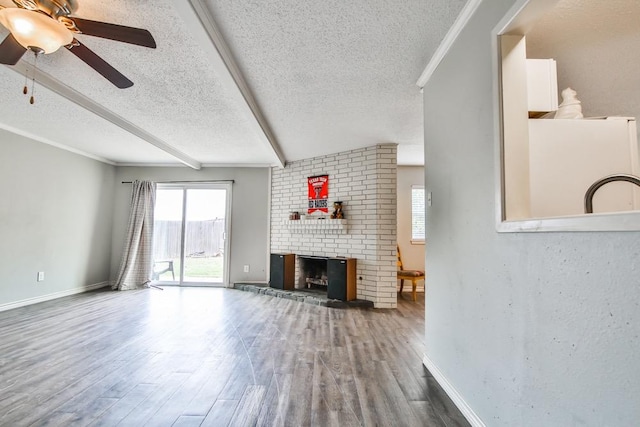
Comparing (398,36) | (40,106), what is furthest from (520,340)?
(40,106)

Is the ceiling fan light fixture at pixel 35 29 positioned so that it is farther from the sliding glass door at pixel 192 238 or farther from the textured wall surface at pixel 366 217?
Answer: the sliding glass door at pixel 192 238

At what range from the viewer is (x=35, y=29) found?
160cm

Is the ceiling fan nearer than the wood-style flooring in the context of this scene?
Yes

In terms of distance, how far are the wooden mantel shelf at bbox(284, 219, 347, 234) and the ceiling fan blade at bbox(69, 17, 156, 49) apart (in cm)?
344

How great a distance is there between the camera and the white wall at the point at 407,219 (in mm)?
5727

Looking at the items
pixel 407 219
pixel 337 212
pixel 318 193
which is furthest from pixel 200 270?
pixel 407 219

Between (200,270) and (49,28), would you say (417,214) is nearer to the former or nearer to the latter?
(200,270)

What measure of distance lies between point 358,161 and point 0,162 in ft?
16.1

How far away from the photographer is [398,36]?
6.68ft

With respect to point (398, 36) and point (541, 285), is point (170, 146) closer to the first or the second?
point (398, 36)

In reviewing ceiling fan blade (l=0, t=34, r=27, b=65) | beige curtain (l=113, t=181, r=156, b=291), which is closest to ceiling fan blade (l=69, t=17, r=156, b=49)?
ceiling fan blade (l=0, t=34, r=27, b=65)

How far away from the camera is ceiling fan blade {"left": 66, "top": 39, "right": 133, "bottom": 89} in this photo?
6.06ft

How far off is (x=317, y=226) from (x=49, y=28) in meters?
3.90

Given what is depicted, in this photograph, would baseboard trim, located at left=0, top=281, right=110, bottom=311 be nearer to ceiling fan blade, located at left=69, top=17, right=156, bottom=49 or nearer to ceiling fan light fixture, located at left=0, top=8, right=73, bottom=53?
ceiling fan light fixture, located at left=0, top=8, right=73, bottom=53
